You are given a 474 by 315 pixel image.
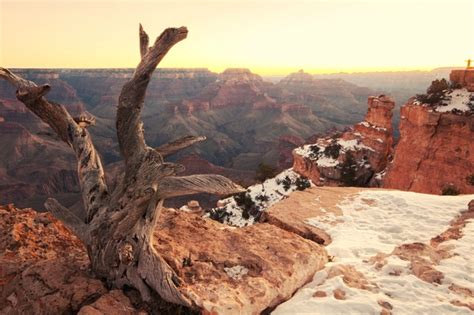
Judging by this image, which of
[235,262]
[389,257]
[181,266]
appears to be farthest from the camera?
[389,257]

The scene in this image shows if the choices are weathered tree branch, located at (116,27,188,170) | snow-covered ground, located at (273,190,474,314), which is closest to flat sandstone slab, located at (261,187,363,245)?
snow-covered ground, located at (273,190,474,314)

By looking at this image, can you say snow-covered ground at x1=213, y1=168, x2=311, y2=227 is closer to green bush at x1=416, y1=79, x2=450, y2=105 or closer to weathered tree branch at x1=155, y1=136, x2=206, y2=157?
green bush at x1=416, y1=79, x2=450, y2=105

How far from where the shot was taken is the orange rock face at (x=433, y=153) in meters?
26.2

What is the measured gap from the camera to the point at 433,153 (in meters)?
28.4

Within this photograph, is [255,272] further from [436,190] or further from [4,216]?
[436,190]

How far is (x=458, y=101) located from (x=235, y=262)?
30.6 meters

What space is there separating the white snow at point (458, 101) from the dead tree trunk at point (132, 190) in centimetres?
2942

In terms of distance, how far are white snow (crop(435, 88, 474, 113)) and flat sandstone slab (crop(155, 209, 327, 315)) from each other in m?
27.9

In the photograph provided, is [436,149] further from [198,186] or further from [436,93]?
[198,186]

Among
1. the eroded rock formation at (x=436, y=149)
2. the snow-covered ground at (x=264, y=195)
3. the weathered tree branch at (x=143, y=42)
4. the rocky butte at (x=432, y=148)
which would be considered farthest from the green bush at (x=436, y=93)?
the weathered tree branch at (x=143, y=42)

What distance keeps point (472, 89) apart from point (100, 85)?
199 meters

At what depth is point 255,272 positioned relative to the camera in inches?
183

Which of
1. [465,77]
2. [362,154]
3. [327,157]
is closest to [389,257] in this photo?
[465,77]

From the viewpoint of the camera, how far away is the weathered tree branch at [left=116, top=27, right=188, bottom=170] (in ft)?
14.1
